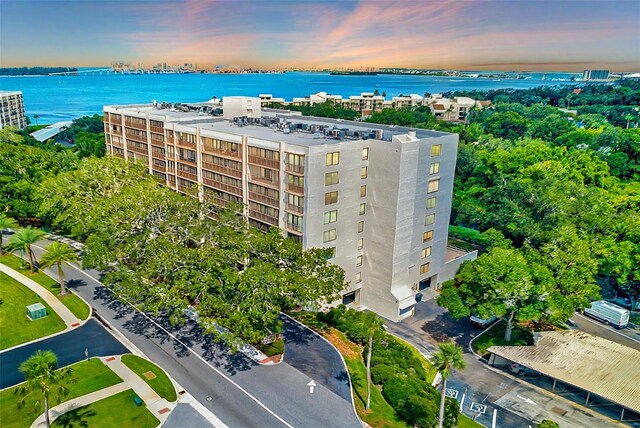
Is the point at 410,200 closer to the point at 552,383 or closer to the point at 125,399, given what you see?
the point at 552,383

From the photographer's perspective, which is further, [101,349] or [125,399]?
[101,349]

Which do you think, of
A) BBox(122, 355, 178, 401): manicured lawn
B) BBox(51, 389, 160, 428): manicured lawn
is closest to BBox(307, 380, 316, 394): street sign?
BBox(122, 355, 178, 401): manicured lawn

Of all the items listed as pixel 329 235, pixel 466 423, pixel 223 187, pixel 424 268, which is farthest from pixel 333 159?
pixel 466 423

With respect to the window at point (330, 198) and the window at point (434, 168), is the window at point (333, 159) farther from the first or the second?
the window at point (434, 168)

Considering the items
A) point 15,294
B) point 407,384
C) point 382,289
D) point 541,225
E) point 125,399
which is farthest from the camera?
point 541,225

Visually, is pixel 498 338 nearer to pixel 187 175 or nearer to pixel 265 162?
pixel 265 162

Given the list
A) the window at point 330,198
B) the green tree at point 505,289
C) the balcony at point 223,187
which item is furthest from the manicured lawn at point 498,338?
the balcony at point 223,187

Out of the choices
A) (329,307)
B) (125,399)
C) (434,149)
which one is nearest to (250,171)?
(329,307)
